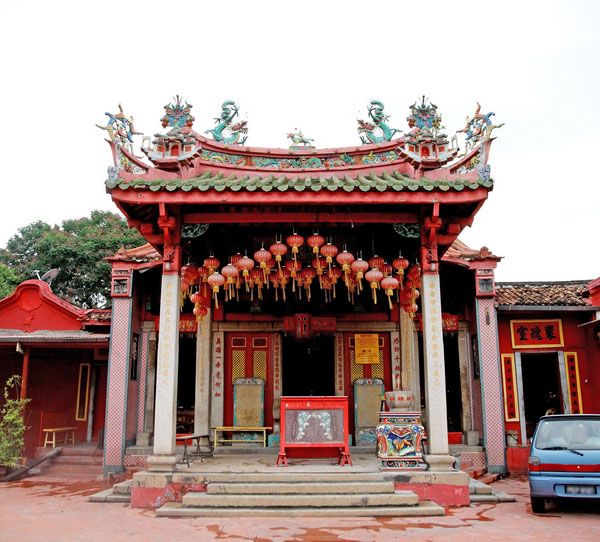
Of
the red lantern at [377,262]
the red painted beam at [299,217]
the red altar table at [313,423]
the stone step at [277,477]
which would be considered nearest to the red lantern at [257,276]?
the red painted beam at [299,217]

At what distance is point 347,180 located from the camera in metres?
7.76

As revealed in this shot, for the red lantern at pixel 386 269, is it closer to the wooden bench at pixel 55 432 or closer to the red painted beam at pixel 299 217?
the red painted beam at pixel 299 217

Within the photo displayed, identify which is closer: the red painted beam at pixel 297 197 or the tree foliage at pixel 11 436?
the red painted beam at pixel 297 197

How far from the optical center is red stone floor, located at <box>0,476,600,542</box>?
225 inches

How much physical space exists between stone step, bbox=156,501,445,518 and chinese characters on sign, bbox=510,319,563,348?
232 inches

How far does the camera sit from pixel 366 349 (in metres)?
11.3

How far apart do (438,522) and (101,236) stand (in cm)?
2227

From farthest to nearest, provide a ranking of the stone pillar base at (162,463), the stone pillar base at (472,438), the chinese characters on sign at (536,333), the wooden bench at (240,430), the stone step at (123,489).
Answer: the chinese characters on sign at (536,333) → the stone pillar base at (472,438) → the wooden bench at (240,430) → the stone step at (123,489) → the stone pillar base at (162,463)

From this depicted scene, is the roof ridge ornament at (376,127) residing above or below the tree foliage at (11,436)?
above

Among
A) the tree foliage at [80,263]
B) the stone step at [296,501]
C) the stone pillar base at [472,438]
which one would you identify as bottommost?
the stone step at [296,501]

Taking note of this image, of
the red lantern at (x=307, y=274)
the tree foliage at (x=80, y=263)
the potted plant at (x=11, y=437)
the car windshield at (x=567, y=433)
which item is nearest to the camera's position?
A: the car windshield at (x=567, y=433)

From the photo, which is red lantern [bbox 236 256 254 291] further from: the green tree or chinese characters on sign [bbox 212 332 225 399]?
the green tree

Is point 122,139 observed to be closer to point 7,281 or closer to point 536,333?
point 536,333

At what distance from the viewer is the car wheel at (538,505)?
273 inches
